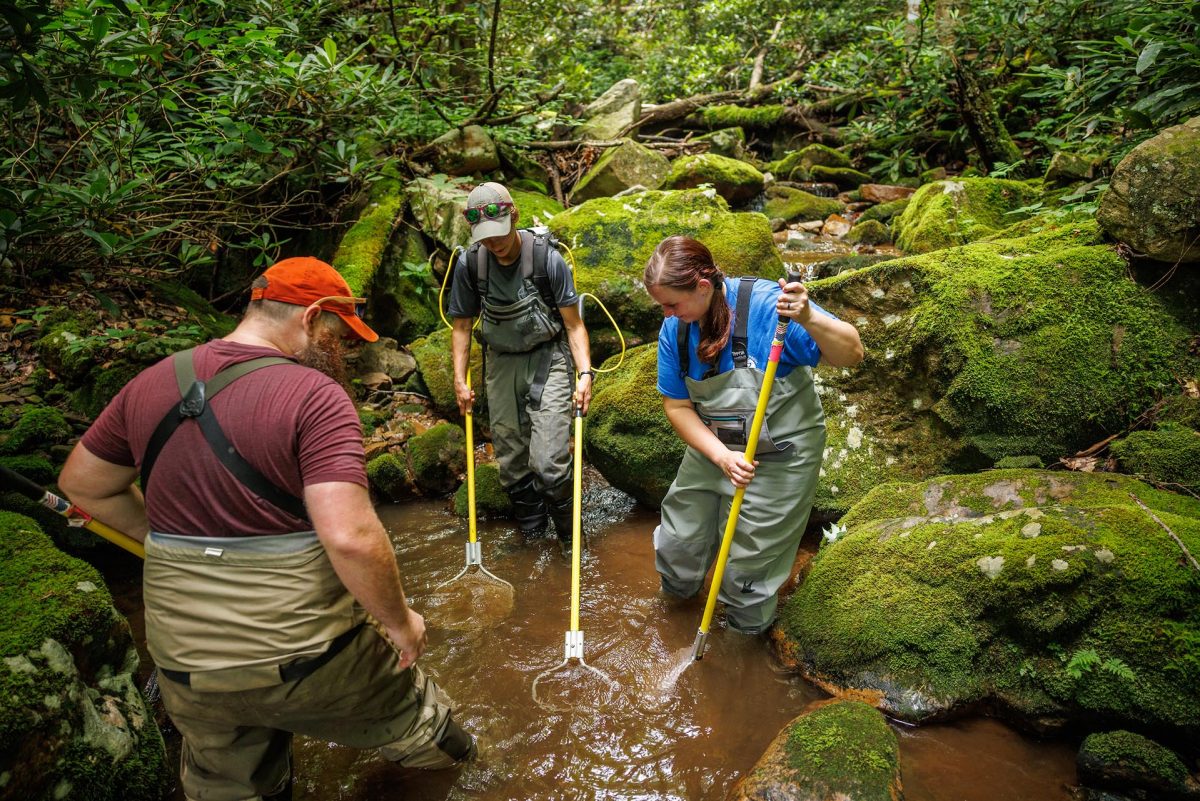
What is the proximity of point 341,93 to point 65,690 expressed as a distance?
641cm

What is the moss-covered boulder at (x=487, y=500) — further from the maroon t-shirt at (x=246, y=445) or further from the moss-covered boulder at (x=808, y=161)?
the moss-covered boulder at (x=808, y=161)

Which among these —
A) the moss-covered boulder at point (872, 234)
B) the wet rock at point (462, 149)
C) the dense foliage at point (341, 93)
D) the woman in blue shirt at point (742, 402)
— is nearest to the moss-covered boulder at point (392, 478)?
the dense foliage at point (341, 93)

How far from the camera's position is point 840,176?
12438mm

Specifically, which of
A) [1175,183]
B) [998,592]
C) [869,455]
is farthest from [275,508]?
[1175,183]

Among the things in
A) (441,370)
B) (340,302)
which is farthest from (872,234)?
(340,302)

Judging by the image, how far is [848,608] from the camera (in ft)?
11.6

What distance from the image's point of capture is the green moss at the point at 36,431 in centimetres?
477

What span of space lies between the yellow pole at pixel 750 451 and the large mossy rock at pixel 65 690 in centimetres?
268

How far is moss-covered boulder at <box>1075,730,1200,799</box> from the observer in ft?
8.15

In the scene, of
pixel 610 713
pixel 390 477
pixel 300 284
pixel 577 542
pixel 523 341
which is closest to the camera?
pixel 300 284

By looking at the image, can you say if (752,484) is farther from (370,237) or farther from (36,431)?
(370,237)

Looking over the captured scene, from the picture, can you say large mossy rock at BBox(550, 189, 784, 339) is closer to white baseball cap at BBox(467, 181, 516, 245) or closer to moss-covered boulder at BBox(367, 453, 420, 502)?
white baseball cap at BBox(467, 181, 516, 245)

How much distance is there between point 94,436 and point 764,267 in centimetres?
574

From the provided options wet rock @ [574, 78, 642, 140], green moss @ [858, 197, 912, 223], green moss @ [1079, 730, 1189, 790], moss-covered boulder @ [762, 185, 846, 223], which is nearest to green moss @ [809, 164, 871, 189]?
moss-covered boulder @ [762, 185, 846, 223]
